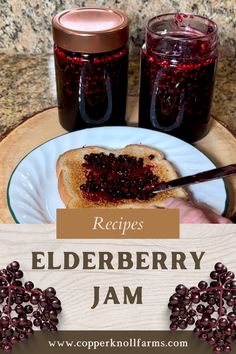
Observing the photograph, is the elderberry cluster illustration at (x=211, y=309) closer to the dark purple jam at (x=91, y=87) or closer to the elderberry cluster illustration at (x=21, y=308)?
the elderberry cluster illustration at (x=21, y=308)

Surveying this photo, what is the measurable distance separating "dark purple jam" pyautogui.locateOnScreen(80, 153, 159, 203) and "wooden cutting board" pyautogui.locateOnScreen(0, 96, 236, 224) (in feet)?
0.41

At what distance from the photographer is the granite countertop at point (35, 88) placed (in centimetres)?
108

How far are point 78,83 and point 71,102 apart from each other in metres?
0.05

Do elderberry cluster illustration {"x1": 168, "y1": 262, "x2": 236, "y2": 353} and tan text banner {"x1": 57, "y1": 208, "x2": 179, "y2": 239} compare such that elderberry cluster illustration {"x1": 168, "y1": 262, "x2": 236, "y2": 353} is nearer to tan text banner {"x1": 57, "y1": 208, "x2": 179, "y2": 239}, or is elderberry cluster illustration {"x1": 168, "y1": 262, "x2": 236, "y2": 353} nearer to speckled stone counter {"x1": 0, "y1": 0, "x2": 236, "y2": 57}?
tan text banner {"x1": 57, "y1": 208, "x2": 179, "y2": 239}

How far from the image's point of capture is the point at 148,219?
0.58m

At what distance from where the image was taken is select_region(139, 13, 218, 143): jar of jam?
0.89 meters

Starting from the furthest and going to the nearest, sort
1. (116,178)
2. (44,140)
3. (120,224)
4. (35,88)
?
1. (35,88)
2. (44,140)
3. (116,178)
4. (120,224)

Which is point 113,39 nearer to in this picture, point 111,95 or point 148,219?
point 111,95

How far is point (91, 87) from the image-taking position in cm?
93

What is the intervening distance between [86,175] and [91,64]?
0.59 feet

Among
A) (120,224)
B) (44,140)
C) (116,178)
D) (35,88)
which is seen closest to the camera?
(120,224)

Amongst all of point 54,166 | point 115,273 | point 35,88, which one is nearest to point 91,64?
point 54,166

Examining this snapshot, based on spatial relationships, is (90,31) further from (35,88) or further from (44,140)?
(35,88)

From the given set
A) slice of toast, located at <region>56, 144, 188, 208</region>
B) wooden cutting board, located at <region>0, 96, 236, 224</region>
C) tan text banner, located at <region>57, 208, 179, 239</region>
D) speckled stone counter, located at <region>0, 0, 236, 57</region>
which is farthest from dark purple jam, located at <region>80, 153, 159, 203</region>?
speckled stone counter, located at <region>0, 0, 236, 57</region>
